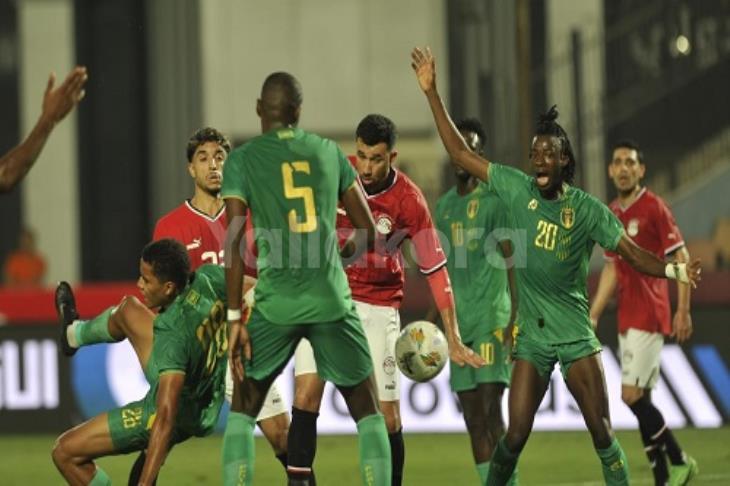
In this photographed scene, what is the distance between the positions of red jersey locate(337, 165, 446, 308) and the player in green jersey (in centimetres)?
167

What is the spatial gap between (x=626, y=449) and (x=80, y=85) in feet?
25.5

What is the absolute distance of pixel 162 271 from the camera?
30.8 ft

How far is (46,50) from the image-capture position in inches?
1014

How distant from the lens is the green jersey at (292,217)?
28.1 ft

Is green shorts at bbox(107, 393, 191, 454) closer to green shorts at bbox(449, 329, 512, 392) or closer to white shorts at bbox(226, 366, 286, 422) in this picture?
white shorts at bbox(226, 366, 286, 422)

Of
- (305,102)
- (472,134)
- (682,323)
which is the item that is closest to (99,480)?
(472,134)

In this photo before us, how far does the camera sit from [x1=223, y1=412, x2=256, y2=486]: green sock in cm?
886

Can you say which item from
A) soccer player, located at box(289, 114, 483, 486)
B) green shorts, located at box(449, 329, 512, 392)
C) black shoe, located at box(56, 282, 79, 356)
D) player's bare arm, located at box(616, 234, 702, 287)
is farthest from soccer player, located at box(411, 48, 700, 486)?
black shoe, located at box(56, 282, 79, 356)

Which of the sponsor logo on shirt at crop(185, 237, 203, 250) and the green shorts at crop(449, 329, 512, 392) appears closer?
the sponsor logo on shirt at crop(185, 237, 203, 250)

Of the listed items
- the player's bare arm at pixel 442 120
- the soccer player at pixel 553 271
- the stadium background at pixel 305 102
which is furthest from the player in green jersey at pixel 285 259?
the stadium background at pixel 305 102

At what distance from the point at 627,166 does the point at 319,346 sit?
446 cm

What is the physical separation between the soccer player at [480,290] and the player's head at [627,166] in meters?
1.58

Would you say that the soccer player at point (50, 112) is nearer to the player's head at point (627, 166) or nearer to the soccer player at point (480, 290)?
the soccer player at point (480, 290)

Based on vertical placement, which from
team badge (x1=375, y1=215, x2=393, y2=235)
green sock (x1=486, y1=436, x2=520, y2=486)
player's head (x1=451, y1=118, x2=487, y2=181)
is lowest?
green sock (x1=486, y1=436, x2=520, y2=486)
